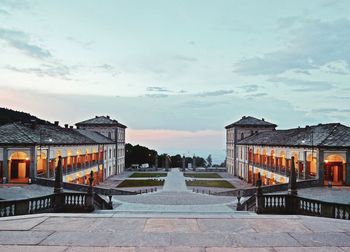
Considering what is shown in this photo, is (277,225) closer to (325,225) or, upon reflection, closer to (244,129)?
(325,225)

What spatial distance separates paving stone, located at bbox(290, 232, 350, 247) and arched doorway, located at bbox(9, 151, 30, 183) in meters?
28.8

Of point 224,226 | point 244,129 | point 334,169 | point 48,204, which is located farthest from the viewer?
point 244,129

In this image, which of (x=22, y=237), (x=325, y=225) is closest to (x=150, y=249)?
(x=22, y=237)

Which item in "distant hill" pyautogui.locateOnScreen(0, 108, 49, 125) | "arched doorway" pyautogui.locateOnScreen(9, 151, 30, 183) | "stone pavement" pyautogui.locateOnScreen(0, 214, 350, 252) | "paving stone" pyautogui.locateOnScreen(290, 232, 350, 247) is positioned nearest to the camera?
"stone pavement" pyautogui.locateOnScreen(0, 214, 350, 252)

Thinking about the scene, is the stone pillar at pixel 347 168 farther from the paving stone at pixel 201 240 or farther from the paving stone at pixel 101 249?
the paving stone at pixel 101 249

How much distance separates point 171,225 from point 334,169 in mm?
27452

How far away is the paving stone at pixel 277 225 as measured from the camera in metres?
9.26

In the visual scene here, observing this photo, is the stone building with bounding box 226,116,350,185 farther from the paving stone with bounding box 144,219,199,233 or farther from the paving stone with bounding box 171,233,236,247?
the paving stone with bounding box 171,233,236,247

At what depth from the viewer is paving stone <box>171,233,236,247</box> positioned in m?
7.83

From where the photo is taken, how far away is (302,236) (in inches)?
336

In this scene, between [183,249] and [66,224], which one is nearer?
[183,249]

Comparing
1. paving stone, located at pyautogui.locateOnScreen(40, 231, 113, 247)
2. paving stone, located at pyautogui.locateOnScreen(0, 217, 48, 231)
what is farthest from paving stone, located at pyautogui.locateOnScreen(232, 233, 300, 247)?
paving stone, located at pyautogui.locateOnScreen(0, 217, 48, 231)

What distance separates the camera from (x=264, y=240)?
820cm

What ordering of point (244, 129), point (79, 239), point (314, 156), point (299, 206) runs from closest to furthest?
point (79, 239) < point (299, 206) < point (314, 156) < point (244, 129)
